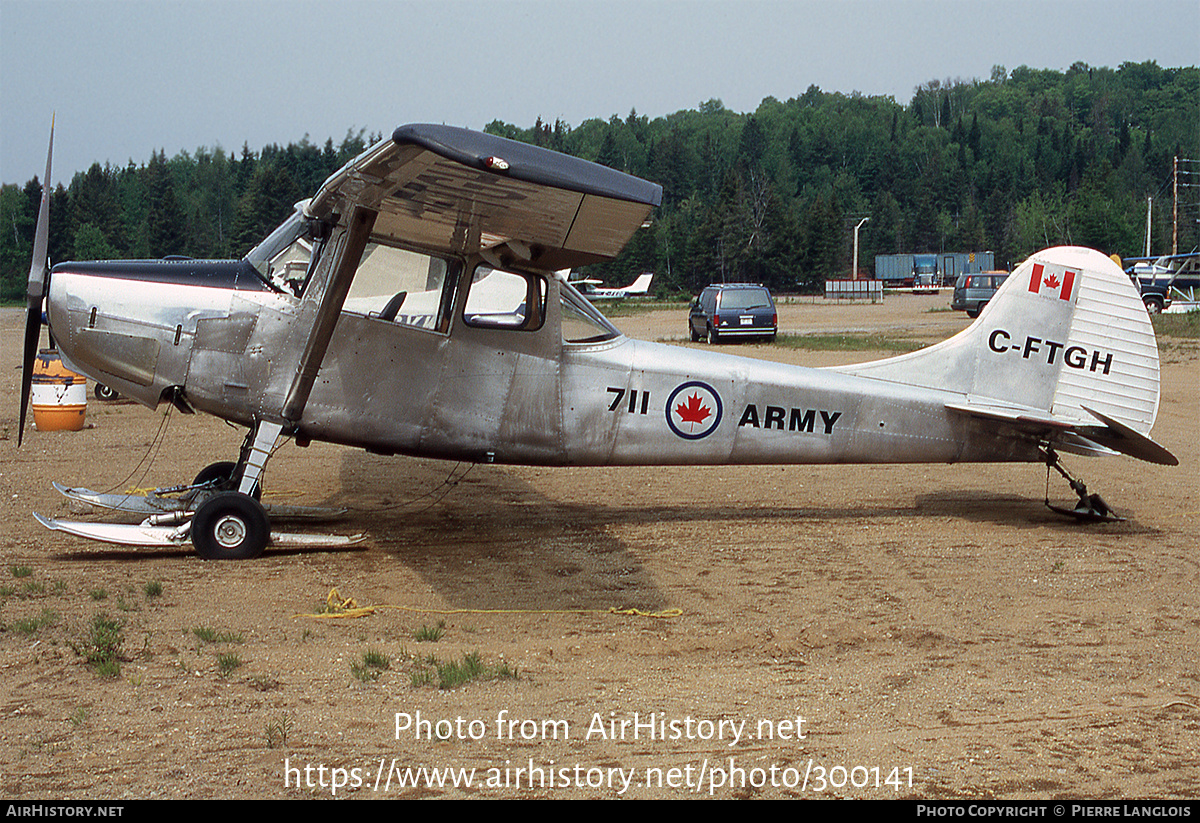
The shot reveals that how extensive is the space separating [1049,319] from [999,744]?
17.4ft

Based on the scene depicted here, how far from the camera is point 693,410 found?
8.09 meters

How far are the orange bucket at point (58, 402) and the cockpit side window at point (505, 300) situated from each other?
7.61 meters

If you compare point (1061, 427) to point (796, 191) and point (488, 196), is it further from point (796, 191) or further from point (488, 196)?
point (796, 191)

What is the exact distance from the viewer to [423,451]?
776cm

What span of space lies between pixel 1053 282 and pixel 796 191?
140504 millimetres

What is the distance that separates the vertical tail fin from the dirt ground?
1.09 meters

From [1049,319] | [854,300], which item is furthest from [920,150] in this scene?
[1049,319]

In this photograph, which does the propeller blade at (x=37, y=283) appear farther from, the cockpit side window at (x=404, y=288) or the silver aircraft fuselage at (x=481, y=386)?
the cockpit side window at (x=404, y=288)

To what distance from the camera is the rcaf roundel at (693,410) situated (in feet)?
26.5

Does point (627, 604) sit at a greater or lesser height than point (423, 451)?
lesser

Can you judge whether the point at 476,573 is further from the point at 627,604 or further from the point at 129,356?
the point at 129,356

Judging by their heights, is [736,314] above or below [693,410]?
above

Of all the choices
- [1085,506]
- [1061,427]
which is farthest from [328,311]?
[1085,506]

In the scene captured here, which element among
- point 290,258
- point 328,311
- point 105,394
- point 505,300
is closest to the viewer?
point 328,311
